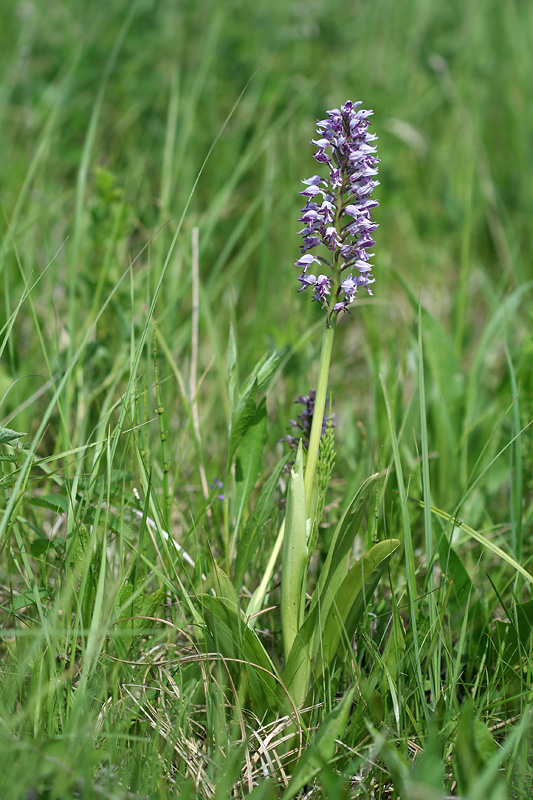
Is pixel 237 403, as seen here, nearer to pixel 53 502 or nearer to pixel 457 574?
pixel 53 502

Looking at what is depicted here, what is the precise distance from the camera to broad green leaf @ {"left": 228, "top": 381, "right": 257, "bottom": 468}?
1925 mm

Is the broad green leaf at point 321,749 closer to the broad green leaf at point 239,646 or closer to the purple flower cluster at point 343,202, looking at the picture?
the broad green leaf at point 239,646

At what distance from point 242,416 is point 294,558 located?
0.50 m

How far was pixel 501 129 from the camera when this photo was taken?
5145 millimetres

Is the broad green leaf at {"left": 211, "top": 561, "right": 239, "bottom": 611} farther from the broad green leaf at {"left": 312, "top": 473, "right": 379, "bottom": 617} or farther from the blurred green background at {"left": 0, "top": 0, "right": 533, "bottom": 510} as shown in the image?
the blurred green background at {"left": 0, "top": 0, "right": 533, "bottom": 510}

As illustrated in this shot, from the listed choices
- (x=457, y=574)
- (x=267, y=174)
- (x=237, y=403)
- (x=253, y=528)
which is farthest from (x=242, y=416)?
(x=267, y=174)

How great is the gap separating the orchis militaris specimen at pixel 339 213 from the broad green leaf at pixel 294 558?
0.08m

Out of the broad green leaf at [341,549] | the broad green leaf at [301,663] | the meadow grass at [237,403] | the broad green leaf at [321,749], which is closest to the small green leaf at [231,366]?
the meadow grass at [237,403]

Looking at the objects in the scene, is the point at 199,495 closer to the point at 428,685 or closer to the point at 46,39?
the point at 428,685

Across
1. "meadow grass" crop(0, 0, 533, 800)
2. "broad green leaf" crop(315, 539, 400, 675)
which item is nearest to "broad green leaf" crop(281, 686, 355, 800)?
"meadow grass" crop(0, 0, 533, 800)

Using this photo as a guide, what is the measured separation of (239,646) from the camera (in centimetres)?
160

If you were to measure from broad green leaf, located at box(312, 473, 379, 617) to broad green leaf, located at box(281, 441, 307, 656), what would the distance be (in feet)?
0.16

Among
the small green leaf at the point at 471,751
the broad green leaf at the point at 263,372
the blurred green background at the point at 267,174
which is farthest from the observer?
the blurred green background at the point at 267,174

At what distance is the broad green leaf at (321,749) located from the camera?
4.55ft
